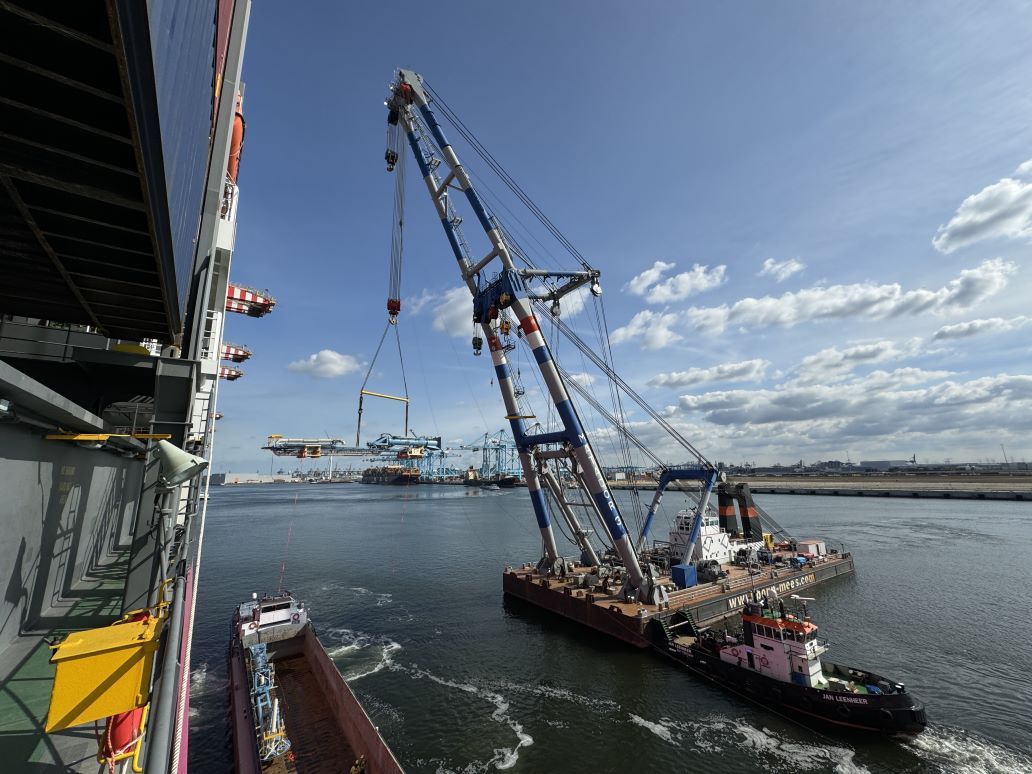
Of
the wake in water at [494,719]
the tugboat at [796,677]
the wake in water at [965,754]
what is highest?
the tugboat at [796,677]

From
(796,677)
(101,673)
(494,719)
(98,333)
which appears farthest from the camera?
(796,677)

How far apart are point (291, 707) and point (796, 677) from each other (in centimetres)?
2104

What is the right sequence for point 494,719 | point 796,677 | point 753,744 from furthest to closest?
point 796,677, point 494,719, point 753,744

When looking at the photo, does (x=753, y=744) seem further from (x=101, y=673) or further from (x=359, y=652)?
(x=101, y=673)

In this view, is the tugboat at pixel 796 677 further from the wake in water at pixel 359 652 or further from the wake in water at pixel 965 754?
the wake in water at pixel 359 652

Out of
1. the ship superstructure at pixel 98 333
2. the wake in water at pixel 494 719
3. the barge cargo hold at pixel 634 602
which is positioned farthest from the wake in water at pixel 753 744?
the ship superstructure at pixel 98 333

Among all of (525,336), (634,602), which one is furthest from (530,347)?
(634,602)

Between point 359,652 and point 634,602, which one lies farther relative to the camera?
point 634,602

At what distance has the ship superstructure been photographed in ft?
14.7

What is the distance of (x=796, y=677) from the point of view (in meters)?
19.9

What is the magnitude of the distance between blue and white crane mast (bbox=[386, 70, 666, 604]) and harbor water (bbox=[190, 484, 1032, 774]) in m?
5.30

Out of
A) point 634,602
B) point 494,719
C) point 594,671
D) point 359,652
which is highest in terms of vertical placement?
point 634,602

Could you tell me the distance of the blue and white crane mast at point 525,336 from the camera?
90.8 feet

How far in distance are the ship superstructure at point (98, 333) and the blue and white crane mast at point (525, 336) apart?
54.1 feet
